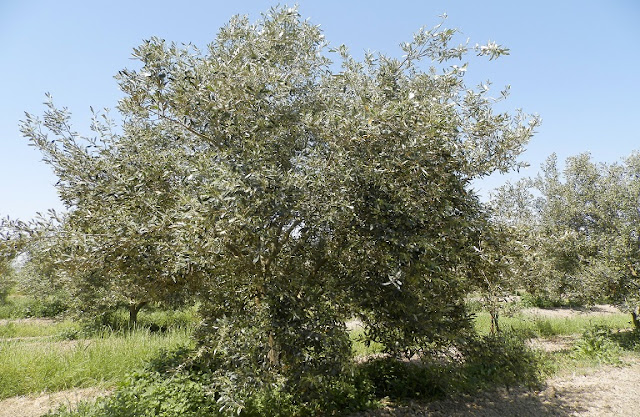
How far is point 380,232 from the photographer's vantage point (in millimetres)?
5094

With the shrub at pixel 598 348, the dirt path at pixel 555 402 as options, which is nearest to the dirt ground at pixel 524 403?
the dirt path at pixel 555 402

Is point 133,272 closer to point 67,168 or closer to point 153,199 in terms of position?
point 153,199

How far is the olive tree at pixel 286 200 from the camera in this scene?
4.89 meters

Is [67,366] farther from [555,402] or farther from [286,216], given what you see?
[555,402]

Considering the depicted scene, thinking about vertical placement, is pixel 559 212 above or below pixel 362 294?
above

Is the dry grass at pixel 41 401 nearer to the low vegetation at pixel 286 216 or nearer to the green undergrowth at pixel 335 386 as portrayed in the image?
the low vegetation at pixel 286 216

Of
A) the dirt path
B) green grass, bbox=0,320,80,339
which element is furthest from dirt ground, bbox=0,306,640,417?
green grass, bbox=0,320,80,339

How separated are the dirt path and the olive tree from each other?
289 centimetres

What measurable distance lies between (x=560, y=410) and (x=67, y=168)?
11.4 metres

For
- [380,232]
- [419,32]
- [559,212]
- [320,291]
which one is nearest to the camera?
[380,232]

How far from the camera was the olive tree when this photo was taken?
4.89 meters

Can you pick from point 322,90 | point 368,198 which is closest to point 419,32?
point 322,90

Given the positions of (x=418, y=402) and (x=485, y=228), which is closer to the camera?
(x=485, y=228)

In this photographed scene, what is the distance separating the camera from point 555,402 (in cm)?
863
